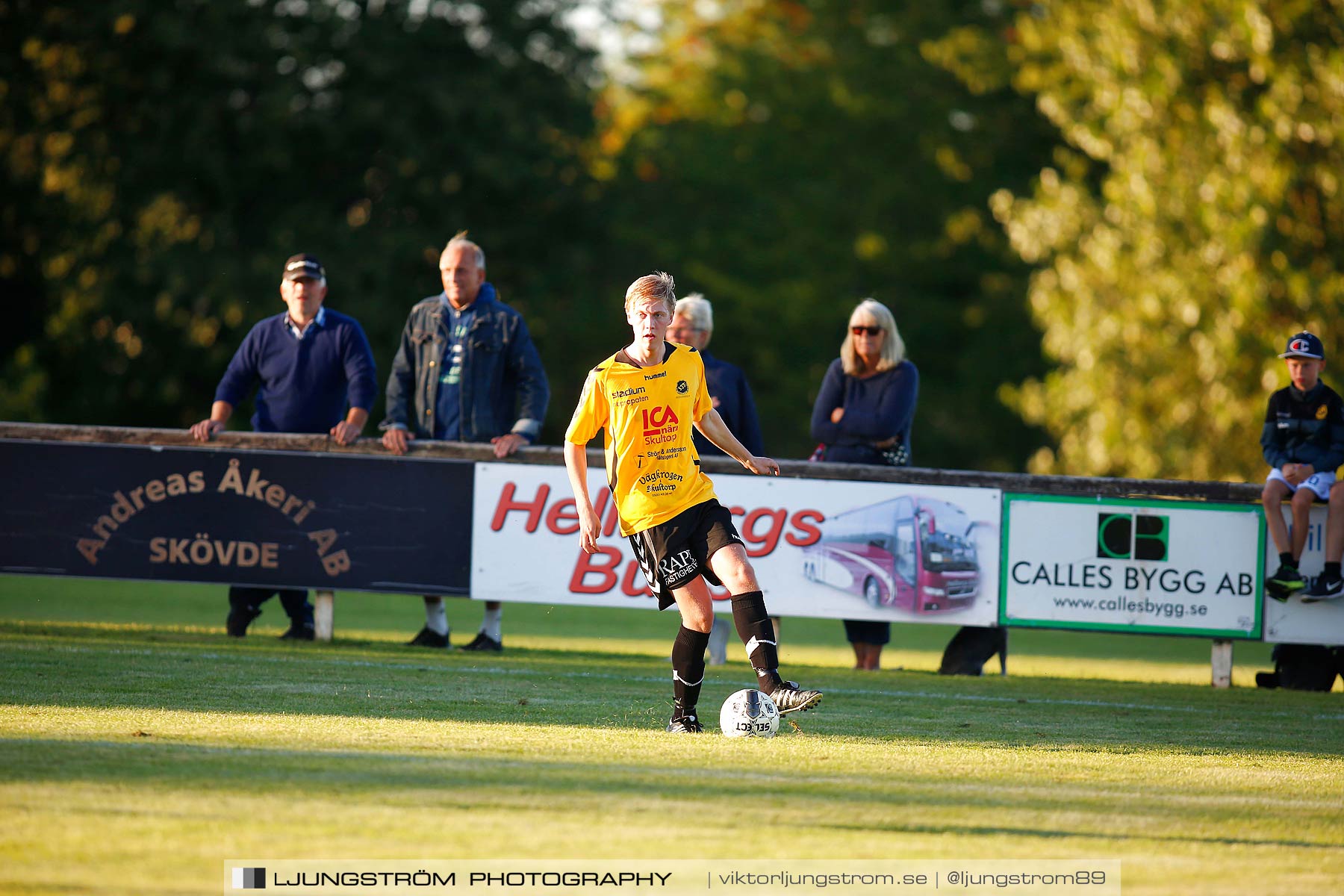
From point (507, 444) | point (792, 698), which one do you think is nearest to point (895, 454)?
point (507, 444)

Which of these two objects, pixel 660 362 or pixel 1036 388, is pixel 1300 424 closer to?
pixel 660 362

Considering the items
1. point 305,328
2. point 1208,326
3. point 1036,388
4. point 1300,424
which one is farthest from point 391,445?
point 1036,388

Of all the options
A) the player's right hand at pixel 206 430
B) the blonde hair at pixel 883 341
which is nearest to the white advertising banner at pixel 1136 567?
the blonde hair at pixel 883 341

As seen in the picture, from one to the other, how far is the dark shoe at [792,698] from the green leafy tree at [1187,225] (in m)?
19.5

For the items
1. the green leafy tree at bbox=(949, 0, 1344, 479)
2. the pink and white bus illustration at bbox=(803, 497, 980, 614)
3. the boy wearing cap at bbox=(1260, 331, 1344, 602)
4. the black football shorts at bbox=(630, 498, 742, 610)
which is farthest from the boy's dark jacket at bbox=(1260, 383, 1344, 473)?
the green leafy tree at bbox=(949, 0, 1344, 479)

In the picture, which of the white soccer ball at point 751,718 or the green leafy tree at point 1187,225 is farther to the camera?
the green leafy tree at point 1187,225

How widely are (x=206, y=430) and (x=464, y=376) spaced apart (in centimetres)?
181

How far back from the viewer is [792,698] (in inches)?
279

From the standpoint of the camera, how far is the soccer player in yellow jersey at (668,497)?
721 centimetres

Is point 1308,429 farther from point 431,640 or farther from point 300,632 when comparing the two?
point 300,632

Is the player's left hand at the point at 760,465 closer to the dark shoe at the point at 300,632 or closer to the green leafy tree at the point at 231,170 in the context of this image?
the dark shoe at the point at 300,632

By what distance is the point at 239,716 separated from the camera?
7160mm

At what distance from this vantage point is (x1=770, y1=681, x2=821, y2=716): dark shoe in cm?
701

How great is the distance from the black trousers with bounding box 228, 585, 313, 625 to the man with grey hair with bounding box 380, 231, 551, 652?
80 cm
